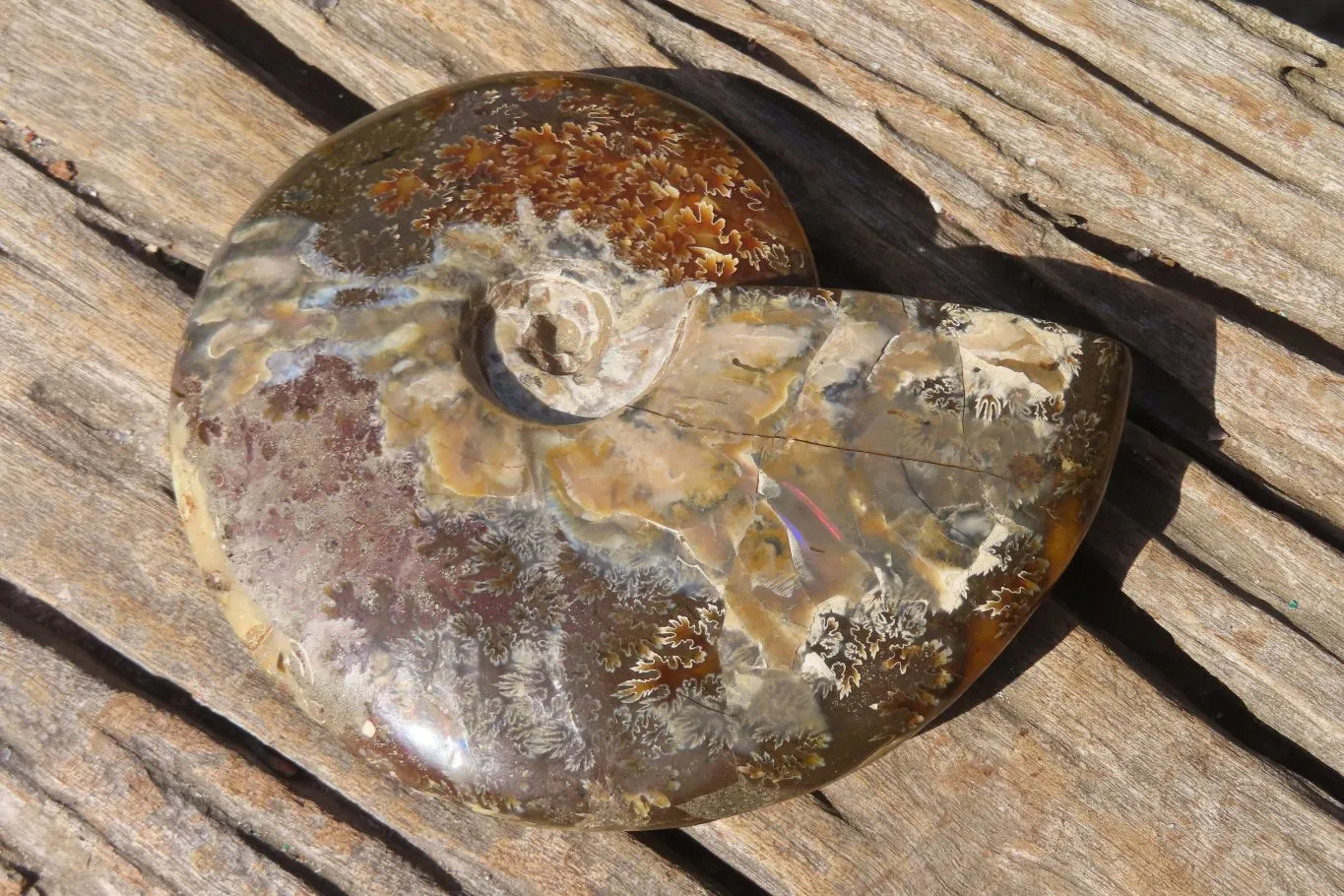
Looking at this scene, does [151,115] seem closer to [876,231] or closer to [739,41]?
[739,41]

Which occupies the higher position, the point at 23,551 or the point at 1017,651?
the point at 1017,651

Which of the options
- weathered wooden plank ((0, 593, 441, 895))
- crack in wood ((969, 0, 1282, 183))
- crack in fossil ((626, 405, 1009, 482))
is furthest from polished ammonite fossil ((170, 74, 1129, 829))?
crack in wood ((969, 0, 1282, 183))

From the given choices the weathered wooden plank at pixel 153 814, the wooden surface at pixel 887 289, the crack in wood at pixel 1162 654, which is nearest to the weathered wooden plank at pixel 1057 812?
the wooden surface at pixel 887 289

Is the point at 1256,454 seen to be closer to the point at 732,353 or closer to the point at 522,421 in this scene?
the point at 732,353

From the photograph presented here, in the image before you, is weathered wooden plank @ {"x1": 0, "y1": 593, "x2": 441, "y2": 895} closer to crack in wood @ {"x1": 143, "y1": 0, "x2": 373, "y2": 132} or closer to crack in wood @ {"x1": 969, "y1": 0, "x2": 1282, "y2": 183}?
crack in wood @ {"x1": 143, "y1": 0, "x2": 373, "y2": 132}

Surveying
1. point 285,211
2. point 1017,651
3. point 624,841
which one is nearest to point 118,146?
point 285,211

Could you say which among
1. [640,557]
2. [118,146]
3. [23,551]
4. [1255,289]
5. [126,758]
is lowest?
[126,758]

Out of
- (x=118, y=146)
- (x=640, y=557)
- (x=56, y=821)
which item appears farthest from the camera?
(x=118, y=146)

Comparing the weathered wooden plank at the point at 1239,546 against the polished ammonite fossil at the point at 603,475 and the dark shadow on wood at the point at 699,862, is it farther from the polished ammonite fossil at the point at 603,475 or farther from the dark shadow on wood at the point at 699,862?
the dark shadow on wood at the point at 699,862
